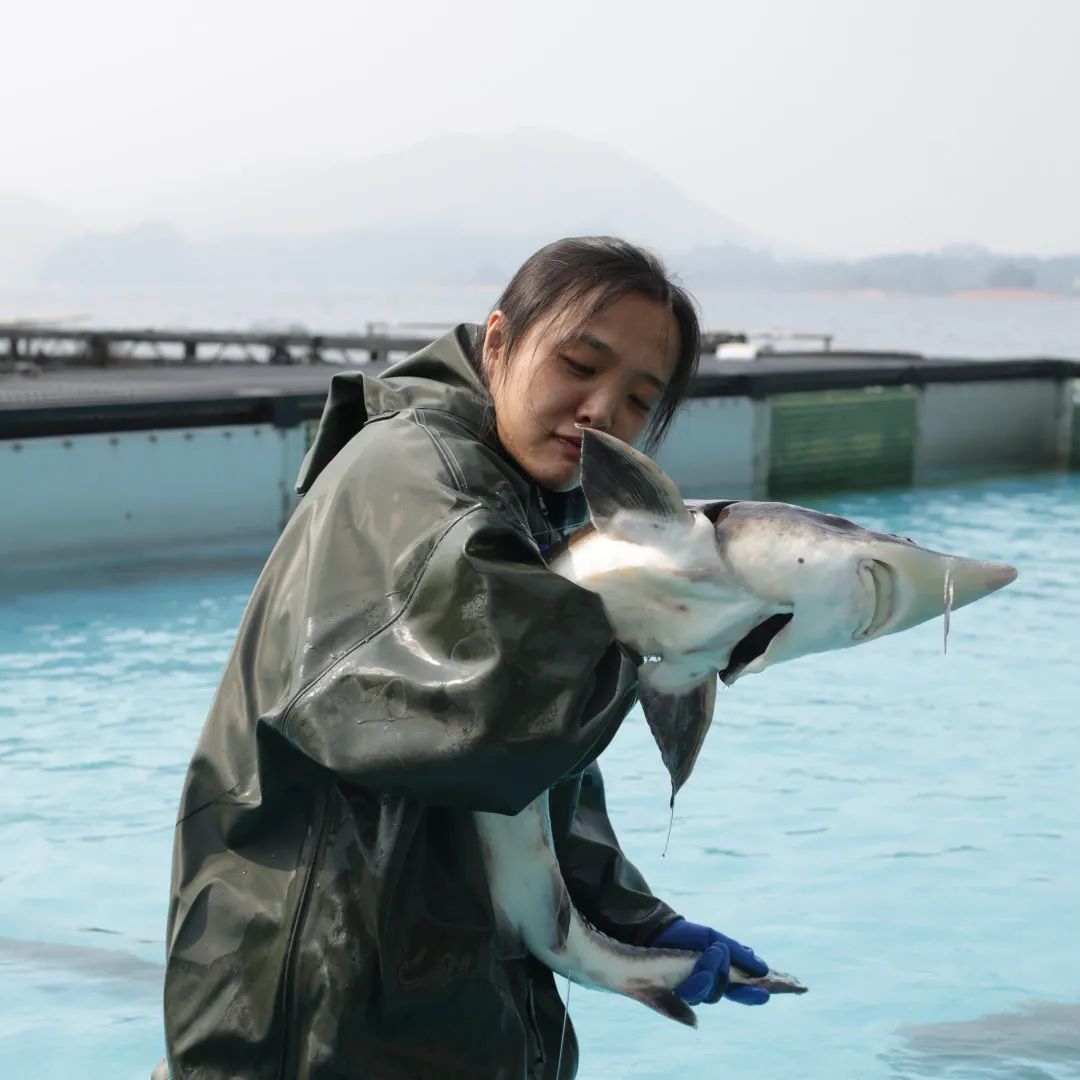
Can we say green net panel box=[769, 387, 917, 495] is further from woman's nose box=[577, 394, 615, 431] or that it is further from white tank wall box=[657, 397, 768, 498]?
woman's nose box=[577, 394, 615, 431]

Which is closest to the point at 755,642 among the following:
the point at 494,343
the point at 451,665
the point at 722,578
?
the point at 722,578

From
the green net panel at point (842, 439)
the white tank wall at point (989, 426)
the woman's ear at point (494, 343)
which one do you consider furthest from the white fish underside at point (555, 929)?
the white tank wall at point (989, 426)

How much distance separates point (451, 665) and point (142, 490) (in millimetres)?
7775

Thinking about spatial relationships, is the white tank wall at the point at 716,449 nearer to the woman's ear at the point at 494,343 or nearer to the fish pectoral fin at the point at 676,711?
the woman's ear at the point at 494,343

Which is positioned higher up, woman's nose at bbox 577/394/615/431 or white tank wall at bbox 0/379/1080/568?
woman's nose at bbox 577/394/615/431

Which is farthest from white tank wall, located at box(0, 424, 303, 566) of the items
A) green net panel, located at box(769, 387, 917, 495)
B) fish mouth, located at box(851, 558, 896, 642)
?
fish mouth, located at box(851, 558, 896, 642)

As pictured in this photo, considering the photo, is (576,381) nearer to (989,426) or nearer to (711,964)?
(711,964)

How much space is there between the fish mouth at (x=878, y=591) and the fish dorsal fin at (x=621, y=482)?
17 centimetres

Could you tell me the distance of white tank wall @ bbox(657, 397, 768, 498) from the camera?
11234 mm

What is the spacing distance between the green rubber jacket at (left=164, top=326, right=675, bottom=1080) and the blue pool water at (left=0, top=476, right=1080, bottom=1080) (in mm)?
2160

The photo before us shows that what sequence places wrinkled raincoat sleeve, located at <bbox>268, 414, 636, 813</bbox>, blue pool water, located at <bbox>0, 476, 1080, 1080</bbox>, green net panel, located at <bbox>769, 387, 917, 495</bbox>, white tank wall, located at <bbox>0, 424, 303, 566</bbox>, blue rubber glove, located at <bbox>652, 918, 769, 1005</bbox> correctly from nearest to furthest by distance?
wrinkled raincoat sleeve, located at <bbox>268, 414, 636, 813</bbox> < blue rubber glove, located at <bbox>652, 918, 769, 1005</bbox> < blue pool water, located at <bbox>0, 476, 1080, 1080</bbox> < white tank wall, located at <bbox>0, 424, 303, 566</bbox> < green net panel, located at <bbox>769, 387, 917, 495</bbox>

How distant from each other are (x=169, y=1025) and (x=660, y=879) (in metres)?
3.20

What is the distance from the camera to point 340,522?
4.99 feet

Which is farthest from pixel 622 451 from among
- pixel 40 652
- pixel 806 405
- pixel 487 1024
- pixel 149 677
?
pixel 806 405
